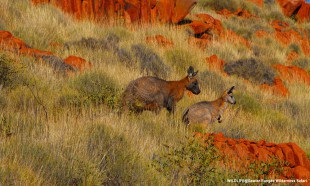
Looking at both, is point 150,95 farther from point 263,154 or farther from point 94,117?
point 263,154

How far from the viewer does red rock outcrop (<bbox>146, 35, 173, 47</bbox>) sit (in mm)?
15812

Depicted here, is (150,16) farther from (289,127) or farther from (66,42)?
(289,127)

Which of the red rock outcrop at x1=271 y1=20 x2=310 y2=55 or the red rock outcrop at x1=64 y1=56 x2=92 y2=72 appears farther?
the red rock outcrop at x1=271 y1=20 x2=310 y2=55

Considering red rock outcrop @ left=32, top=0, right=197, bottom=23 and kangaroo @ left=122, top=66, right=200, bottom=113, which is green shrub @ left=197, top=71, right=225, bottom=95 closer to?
kangaroo @ left=122, top=66, right=200, bottom=113

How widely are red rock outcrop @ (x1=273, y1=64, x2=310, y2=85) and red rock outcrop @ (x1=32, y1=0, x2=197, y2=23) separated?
15.5 feet

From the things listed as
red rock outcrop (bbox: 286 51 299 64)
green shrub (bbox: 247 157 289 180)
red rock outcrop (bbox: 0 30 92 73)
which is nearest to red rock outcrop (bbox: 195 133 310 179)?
green shrub (bbox: 247 157 289 180)

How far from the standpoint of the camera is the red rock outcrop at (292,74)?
16672 mm

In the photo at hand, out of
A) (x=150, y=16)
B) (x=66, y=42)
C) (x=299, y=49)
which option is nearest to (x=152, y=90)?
(x=66, y=42)

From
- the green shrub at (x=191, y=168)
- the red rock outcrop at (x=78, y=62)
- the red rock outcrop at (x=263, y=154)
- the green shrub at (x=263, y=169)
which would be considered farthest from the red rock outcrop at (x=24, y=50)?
the green shrub at (x=263, y=169)

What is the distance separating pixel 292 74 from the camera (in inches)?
679

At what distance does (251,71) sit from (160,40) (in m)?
2.98

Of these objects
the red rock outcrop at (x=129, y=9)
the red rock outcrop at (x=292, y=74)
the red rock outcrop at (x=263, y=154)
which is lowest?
the red rock outcrop at (x=263, y=154)

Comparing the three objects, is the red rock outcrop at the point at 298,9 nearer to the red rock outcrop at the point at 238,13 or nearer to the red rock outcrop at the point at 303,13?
the red rock outcrop at the point at 303,13

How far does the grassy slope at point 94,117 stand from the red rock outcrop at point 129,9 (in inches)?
46.5
